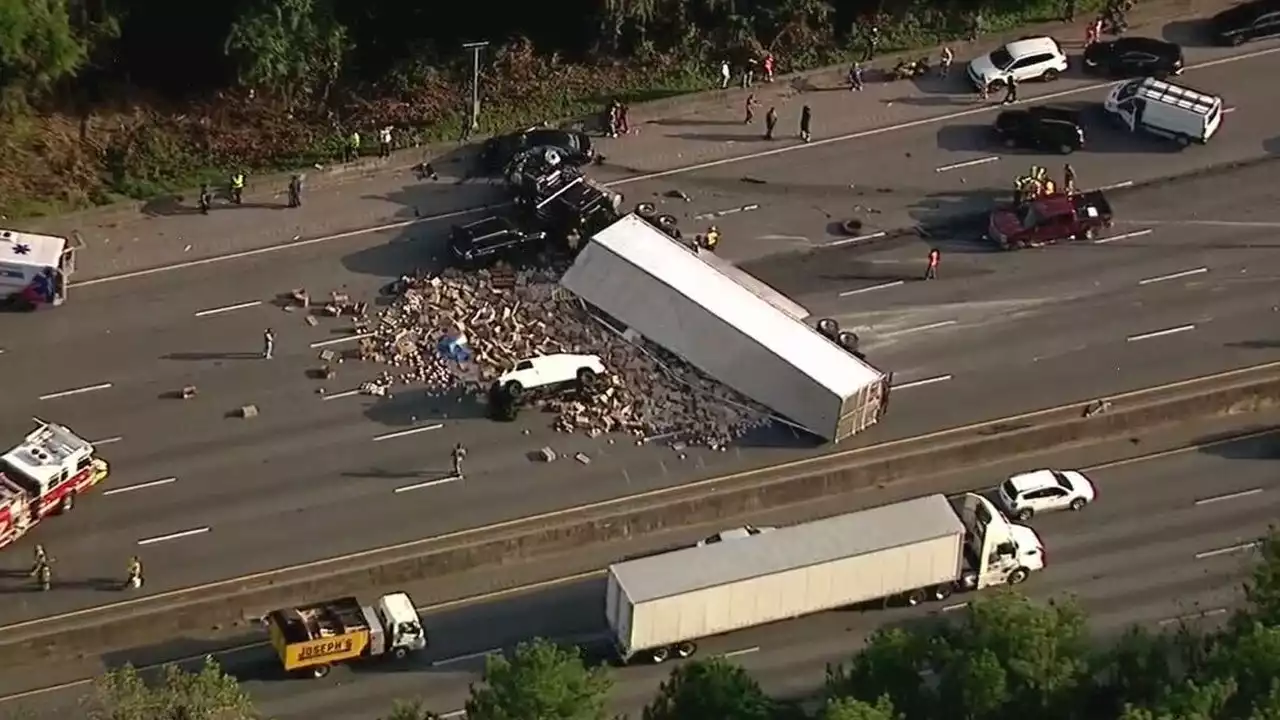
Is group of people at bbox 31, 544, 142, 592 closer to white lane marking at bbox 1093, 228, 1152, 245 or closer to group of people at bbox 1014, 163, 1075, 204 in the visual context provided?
group of people at bbox 1014, 163, 1075, 204

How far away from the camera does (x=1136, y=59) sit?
94562mm

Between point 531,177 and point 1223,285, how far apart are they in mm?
24089

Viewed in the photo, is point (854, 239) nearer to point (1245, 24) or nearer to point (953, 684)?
point (1245, 24)

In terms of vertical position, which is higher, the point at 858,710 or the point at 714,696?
the point at 858,710

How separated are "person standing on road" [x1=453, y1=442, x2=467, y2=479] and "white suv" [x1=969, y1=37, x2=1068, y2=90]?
89.2 ft

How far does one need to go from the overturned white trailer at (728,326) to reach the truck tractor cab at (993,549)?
5.55 meters

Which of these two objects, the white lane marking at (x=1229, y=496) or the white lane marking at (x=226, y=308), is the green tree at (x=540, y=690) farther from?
the white lane marking at (x=226, y=308)

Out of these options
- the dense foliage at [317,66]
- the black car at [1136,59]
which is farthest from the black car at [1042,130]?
the dense foliage at [317,66]

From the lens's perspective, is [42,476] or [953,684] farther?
[42,476]

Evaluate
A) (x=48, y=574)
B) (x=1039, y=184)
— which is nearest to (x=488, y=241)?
(x=48, y=574)

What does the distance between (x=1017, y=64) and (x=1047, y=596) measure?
2587 centimetres

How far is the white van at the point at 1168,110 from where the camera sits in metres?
91.1

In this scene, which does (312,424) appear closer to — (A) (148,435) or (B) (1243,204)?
(A) (148,435)

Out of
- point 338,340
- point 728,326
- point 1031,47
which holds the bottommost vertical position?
point 338,340
